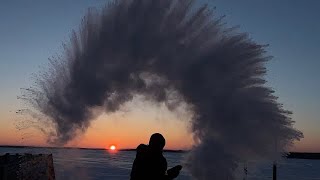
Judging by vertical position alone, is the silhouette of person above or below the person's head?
below

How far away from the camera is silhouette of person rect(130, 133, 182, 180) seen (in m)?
7.38

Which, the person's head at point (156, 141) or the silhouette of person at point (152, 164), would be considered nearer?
the silhouette of person at point (152, 164)

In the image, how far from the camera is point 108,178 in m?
110

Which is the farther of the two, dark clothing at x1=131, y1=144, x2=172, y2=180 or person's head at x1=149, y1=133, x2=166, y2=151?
person's head at x1=149, y1=133, x2=166, y2=151

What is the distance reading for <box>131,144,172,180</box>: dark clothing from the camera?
24.2ft

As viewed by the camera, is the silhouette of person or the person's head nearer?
the silhouette of person

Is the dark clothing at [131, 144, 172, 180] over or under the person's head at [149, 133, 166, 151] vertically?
under

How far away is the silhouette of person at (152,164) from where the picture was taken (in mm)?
7375

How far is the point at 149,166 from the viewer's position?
741 centimetres

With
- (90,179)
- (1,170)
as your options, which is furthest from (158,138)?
(90,179)

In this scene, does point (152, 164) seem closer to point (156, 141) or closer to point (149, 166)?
point (149, 166)

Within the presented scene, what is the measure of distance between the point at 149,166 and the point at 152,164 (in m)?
0.06

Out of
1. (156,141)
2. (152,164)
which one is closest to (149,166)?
(152,164)

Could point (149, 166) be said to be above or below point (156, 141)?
below
